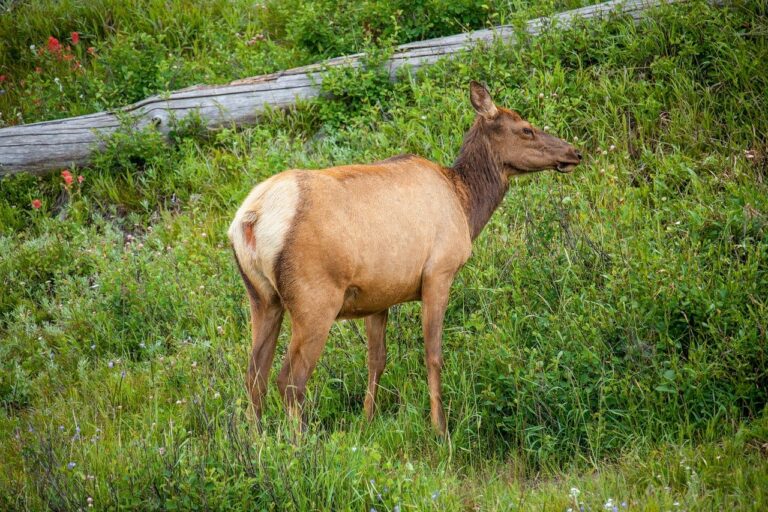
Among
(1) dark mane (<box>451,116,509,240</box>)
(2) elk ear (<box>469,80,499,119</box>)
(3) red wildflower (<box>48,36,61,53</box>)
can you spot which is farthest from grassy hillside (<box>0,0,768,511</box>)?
(2) elk ear (<box>469,80,499,119</box>)

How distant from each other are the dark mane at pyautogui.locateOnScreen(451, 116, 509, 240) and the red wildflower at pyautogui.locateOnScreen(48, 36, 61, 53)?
20.1 ft

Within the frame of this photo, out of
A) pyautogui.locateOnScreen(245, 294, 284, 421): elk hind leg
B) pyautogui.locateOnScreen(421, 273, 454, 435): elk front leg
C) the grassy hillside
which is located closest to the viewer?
the grassy hillside

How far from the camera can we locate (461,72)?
888cm

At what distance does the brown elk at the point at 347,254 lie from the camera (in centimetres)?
544

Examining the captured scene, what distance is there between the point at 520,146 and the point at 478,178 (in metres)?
0.43

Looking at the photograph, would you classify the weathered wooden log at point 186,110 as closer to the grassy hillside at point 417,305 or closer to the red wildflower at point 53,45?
the grassy hillside at point 417,305

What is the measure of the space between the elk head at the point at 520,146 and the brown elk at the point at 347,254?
1.63ft

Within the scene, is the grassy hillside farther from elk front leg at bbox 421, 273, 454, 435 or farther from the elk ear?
the elk ear

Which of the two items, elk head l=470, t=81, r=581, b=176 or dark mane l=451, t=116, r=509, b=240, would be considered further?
elk head l=470, t=81, r=581, b=176

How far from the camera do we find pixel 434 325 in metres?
6.16

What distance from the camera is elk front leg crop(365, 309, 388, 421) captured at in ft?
20.9

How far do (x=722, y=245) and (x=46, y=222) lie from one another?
6.20 meters

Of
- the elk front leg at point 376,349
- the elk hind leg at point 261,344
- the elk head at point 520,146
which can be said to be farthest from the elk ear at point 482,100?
the elk hind leg at point 261,344

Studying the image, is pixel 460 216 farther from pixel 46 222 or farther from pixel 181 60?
pixel 181 60
